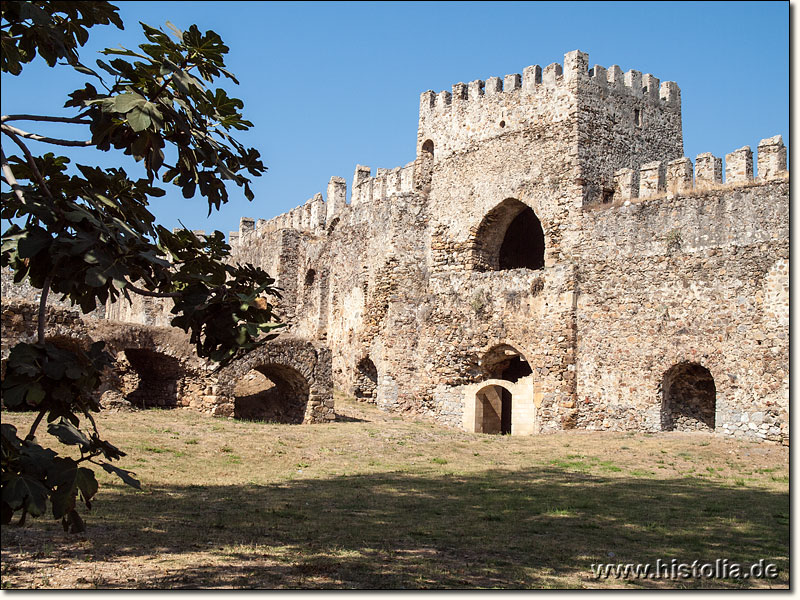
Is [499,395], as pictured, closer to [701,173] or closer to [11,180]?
[701,173]

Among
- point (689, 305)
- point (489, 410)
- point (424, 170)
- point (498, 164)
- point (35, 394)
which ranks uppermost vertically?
point (424, 170)

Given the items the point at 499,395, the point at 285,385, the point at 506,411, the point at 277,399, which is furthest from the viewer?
the point at 506,411

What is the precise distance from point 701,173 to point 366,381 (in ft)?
40.7

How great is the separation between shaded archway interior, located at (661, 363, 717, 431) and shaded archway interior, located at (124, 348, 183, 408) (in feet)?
35.6

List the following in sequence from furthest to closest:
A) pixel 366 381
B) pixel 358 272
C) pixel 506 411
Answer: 1. pixel 358 272
2. pixel 366 381
3. pixel 506 411

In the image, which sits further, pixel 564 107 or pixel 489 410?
pixel 489 410

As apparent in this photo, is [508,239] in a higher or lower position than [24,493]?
higher

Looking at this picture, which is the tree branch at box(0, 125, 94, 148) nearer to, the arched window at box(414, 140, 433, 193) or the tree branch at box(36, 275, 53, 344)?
the tree branch at box(36, 275, 53, 344)

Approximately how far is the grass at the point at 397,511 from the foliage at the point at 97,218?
193cm

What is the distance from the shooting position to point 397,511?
11469 mm

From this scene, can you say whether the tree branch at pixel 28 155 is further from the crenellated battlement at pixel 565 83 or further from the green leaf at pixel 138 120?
the crenellated battlement at pixel 565 83

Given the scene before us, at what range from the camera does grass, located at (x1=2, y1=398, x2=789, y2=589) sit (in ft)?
25.9

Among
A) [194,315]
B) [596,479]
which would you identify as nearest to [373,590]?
[194,315]

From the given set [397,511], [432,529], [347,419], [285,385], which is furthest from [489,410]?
[432,529]
